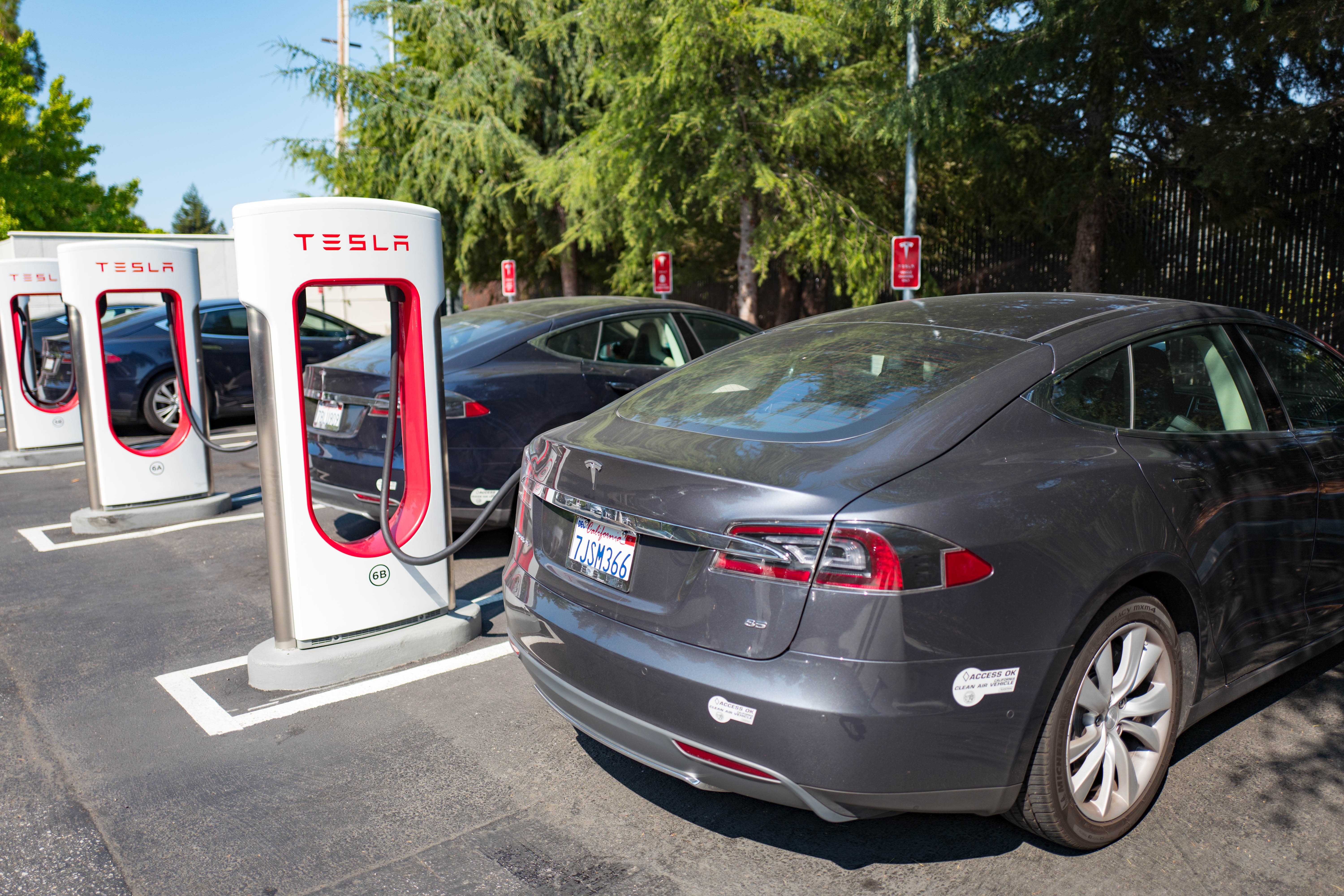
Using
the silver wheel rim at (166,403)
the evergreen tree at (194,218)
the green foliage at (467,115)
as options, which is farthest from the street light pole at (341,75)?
the evergreen tree at (194,218)

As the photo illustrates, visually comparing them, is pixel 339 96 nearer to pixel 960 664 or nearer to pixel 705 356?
pixel 705 356

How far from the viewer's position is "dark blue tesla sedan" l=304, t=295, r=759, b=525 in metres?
5.48

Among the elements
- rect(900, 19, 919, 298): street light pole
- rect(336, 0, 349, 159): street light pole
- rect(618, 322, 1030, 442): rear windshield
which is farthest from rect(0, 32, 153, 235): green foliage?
rect(618, 322, 1030, 442): rear windshield

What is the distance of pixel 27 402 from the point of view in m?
9.66

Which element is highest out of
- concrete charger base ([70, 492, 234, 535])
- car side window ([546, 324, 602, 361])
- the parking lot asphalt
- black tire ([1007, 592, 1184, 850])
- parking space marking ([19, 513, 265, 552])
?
car side window ([546, 324, 602, 361])

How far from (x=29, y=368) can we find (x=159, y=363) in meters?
1.45

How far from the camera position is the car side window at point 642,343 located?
6.32 m

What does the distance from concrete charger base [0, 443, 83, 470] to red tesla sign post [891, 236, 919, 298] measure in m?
9.16

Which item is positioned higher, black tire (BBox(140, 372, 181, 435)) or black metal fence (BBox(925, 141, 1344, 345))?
black metal fence (BBox(925, 141, 1344, 345))

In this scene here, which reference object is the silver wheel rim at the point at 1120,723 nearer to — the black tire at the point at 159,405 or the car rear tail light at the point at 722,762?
the car rear tail light at the point at 722,762

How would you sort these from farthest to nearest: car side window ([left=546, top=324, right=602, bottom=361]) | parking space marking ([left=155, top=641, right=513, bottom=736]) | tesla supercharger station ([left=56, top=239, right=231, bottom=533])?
tesla supercharger station ([left=56, top=239, right=231, bottom=533])
car side window ([left=546, top=324, right=602, bottom=361])
parking space marking ([left=155, top=641, right=513, bottom=736])

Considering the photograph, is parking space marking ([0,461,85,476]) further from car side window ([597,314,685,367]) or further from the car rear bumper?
the car rear bumper

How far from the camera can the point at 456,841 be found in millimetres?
2898

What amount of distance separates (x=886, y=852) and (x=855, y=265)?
39.5ft
